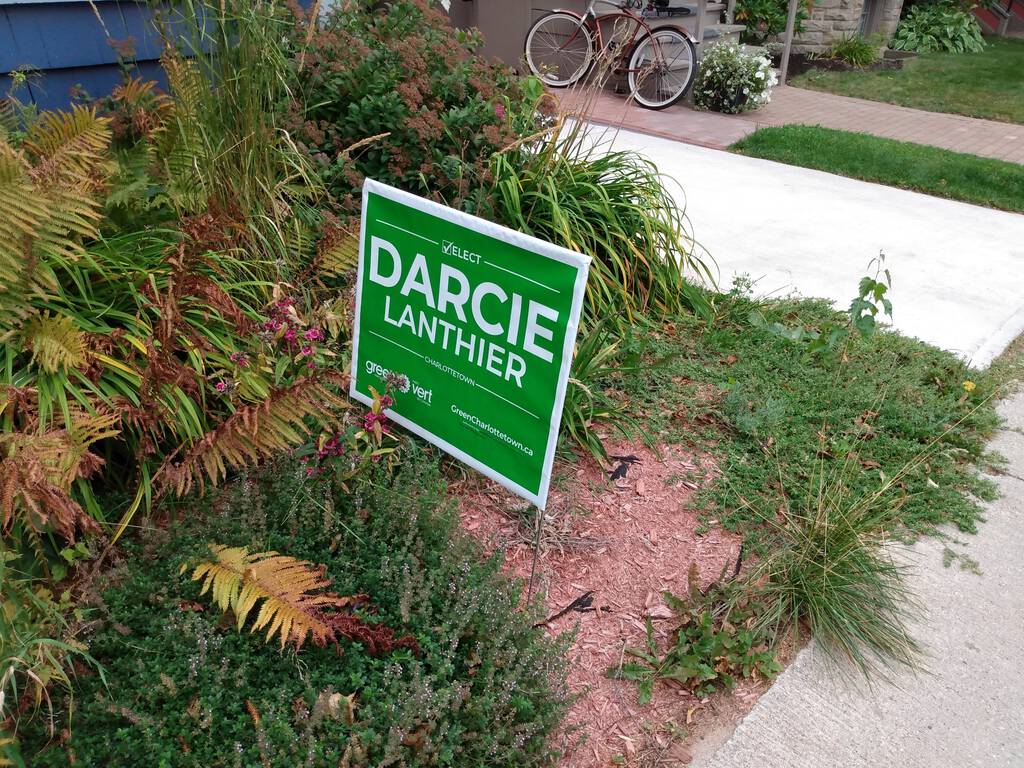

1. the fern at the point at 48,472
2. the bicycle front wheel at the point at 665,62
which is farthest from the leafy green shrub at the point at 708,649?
the bicycle front wheel at the point at 665,62

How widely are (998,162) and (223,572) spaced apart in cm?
838

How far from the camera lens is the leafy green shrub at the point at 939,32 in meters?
14.8

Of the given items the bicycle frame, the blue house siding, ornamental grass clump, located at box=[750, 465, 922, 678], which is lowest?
ornamental grass clump, located at box=[750, 465, 922, 678]

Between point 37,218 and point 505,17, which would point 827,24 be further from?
point 37,218

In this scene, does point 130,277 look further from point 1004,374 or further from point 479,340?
point 1004,374

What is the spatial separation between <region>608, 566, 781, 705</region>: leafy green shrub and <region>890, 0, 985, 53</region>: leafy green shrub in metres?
14.8

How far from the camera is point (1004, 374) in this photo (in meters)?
4.37

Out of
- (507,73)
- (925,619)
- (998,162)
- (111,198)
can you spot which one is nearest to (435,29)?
(507,73)

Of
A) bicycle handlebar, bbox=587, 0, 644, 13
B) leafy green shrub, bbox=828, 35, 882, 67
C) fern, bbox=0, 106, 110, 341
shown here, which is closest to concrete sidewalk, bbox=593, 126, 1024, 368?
bicycle handlebar, bbox=587, 0, 644, 13

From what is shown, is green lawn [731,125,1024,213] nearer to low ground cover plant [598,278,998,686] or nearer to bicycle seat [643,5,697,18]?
bicycle seat [643,5,697,18]

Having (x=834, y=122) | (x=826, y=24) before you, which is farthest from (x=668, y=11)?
(x=826, y=24)

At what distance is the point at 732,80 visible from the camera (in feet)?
31.0

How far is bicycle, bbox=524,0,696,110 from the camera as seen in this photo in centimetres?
951

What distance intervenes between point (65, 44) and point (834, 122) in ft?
26.7
